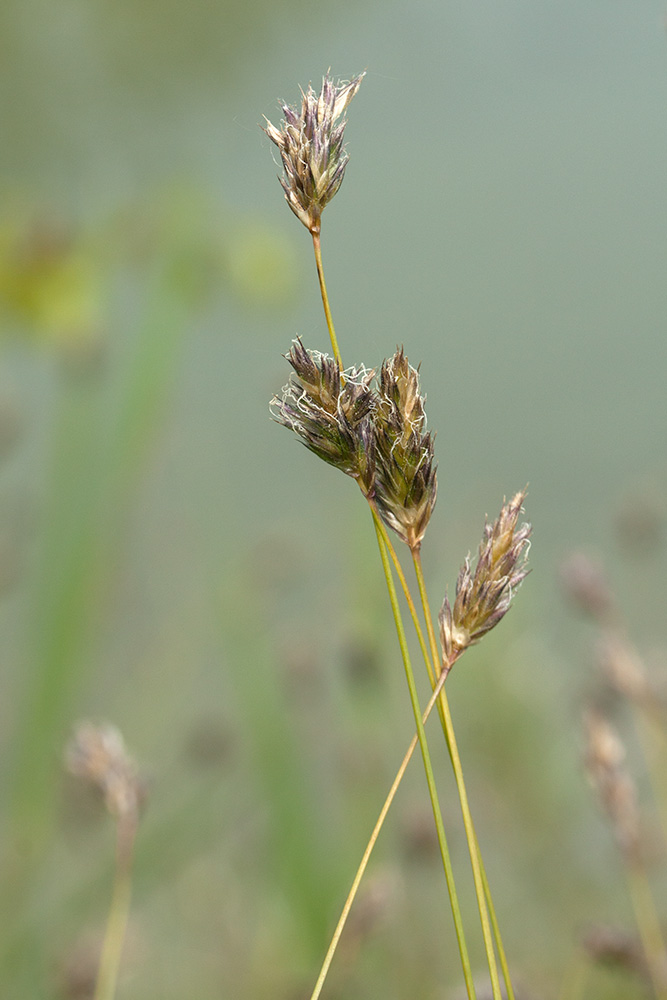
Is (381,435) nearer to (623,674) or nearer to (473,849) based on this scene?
(473,849)

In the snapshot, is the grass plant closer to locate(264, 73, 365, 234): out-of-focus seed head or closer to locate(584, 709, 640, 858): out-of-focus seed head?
locate(264, 73, 365, 234): out-of-focus seed head

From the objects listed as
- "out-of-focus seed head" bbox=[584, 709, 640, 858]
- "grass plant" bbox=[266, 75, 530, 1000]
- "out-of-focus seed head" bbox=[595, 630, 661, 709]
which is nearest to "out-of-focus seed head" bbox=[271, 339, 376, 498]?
"grass plant" bbox=[266, 75, 530, 1000]

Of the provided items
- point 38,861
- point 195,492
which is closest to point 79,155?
point 195,492

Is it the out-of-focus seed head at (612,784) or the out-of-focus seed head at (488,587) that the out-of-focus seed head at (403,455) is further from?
the out-of-focus seed head at (612,784)

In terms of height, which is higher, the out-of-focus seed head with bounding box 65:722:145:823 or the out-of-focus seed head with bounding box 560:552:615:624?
the out-of-focus seed head with bounding box 560:552:615:624

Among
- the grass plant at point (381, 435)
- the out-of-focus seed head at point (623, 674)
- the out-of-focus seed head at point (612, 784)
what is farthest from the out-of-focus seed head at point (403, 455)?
the out-of-focus seed head at point (623, 674)

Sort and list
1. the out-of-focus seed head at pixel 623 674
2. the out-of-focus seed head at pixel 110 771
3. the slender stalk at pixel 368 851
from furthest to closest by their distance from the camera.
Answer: the out-of-focus seed head at pixel 623 674 → the out-of-focus seed head at pixel 110 771 → the slender stalk at pixel 368 851

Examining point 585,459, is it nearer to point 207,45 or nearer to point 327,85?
point 207,45

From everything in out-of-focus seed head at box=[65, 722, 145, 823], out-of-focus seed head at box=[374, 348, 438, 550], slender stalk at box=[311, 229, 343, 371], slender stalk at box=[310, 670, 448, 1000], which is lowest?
out-of-focus seed head at box=[65, 722, 145, 823]
